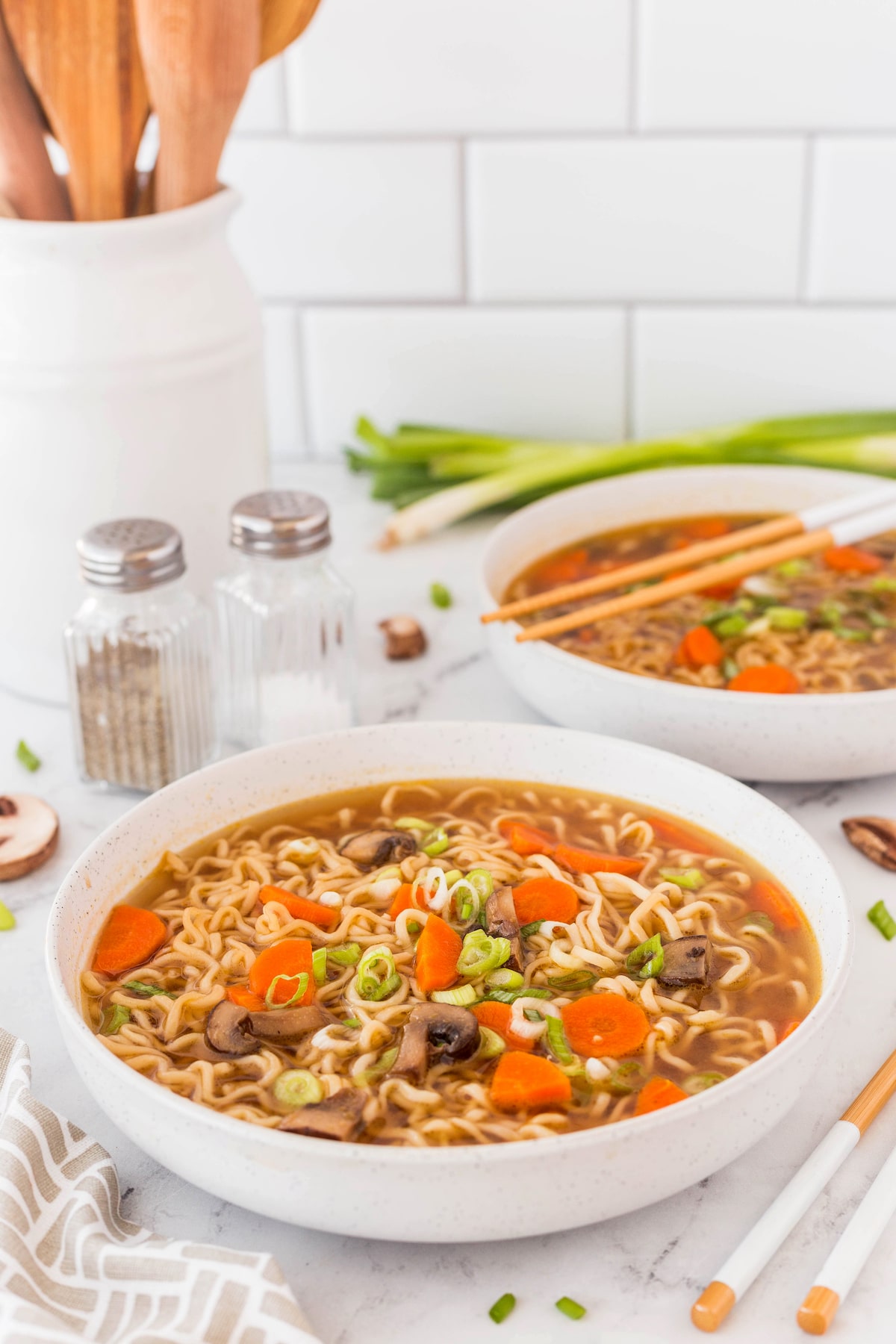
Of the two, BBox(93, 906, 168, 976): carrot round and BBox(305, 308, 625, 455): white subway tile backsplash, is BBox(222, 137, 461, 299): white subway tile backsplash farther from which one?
BBox(93, 906, 168, 976): carrot round

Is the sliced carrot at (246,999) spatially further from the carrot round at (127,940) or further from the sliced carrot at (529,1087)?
the sliced carrot at (529,1087)

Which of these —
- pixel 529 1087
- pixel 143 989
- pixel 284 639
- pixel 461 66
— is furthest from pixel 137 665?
pixel 461 66

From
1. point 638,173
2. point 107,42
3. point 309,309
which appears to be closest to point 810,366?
point 638,173

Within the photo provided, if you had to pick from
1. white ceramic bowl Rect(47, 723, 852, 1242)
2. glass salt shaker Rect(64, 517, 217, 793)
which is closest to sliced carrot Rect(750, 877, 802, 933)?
white ceramic bowl Rect(47, 723, 852, 1242)

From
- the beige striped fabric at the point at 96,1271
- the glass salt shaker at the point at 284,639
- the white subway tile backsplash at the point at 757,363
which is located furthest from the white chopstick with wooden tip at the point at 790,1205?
the white subway tile backsplash at the point at 757,363

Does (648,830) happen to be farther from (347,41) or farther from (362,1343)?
(347,41)

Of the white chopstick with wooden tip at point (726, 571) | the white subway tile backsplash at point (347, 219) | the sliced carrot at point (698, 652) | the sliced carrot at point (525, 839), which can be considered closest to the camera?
the sliced carrot at point (525, 839)
